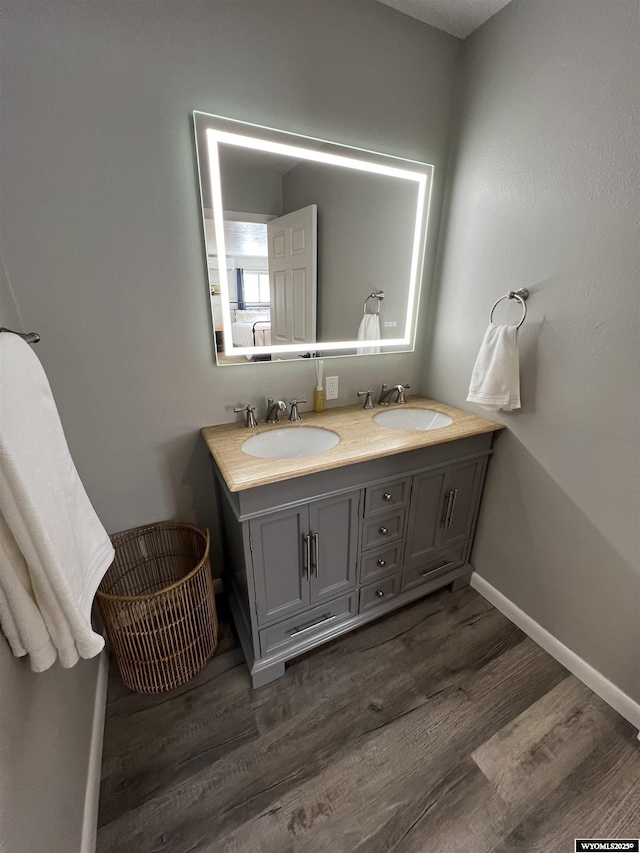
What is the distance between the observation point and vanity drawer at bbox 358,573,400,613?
4.68ft

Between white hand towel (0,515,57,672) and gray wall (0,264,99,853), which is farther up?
white hand towel (0,515,57,672)

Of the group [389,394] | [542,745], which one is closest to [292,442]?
[389,394]

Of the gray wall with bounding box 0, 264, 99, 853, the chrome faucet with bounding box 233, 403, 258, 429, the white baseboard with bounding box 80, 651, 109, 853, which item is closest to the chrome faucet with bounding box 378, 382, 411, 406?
the chrome faucet with bounding box 233, 403, 258, 429

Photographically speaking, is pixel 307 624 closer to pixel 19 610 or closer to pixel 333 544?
Result: pixel 333 544

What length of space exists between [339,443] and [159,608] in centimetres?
85

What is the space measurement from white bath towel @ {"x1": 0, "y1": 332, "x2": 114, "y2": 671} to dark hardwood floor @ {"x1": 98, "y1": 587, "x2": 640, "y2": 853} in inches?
30.1

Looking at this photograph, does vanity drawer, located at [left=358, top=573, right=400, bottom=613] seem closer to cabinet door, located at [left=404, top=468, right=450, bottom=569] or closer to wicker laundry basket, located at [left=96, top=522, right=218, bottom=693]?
cabinet door, located at [left=404, top=468, right=450, bottom=569]

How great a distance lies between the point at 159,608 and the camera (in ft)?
3.83

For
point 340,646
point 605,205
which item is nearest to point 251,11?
point 605,205

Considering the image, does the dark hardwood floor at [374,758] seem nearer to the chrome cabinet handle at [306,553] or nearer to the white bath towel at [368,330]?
the chrome cabinet handle at [306,553]

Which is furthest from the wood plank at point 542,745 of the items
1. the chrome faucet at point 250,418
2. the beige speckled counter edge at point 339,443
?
the chrome faucet at point 250,418

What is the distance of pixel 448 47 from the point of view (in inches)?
53.9

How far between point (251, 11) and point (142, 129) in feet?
1.72

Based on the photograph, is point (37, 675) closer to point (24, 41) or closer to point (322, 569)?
point (322, 569)
